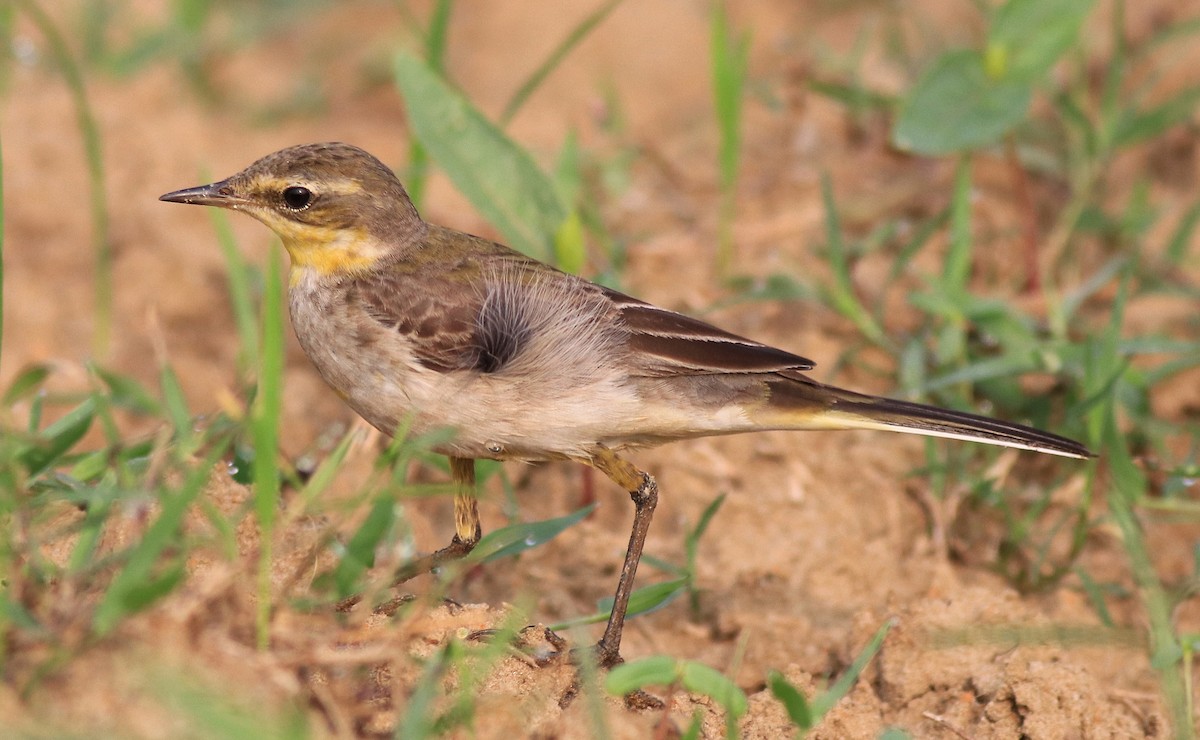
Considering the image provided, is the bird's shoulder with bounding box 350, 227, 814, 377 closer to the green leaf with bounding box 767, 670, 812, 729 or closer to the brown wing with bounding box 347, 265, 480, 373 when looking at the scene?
the brown wing with bounding box 347, 265, 480, 373

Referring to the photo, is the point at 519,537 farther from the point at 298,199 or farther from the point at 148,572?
the point at 148,572

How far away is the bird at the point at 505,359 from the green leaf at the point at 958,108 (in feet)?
6.01

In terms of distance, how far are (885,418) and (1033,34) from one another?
268 centimetres

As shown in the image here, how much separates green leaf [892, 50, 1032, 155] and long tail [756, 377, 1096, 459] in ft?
5.86

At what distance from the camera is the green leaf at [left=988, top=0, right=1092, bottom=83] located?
6367 mm

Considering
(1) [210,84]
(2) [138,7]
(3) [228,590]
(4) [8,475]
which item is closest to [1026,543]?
(3) [228,590]

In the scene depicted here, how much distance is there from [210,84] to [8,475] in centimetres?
612

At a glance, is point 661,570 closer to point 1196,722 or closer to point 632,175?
point 1196,722

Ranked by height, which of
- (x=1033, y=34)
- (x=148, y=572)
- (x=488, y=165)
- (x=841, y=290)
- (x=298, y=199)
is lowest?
(x=148, y=572)

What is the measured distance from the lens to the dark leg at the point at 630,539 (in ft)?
14.6

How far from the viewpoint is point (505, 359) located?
4582 mm

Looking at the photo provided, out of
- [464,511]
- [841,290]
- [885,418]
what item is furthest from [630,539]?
[841,290]

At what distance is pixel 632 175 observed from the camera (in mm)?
8320

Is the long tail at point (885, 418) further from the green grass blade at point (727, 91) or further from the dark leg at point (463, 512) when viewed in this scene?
the green grass blade at point (727, 91)
